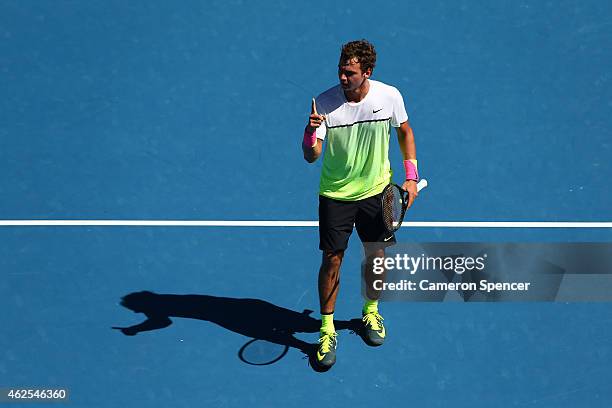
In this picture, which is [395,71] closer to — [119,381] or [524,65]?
[524,65]

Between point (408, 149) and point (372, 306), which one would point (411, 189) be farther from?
point (372, 306)

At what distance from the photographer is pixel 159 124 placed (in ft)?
32.7

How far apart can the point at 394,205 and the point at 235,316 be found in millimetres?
1773

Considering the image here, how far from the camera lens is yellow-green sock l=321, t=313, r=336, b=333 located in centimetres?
793

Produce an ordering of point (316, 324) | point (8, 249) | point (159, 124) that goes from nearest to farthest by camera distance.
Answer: point (316, 324), point (8, 249), point (159, 124)

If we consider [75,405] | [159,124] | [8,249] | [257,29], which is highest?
[257,29]

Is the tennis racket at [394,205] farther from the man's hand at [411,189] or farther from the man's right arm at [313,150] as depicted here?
the man's right arm at [313,150]

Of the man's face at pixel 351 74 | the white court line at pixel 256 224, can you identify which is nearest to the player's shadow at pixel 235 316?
the white court line at pixel 256 224

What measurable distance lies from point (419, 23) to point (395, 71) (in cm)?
71

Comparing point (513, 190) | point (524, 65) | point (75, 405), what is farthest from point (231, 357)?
point (524, 65)

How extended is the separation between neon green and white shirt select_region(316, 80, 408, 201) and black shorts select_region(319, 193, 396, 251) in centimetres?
6

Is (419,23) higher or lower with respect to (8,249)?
higher

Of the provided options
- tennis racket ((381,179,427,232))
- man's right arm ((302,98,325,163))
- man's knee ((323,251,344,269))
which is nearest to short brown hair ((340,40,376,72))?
man's right arm ((302,98,325,163))

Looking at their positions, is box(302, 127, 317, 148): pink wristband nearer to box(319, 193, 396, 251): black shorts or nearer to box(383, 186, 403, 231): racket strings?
box(319, 193, 396, 251): black shorts
